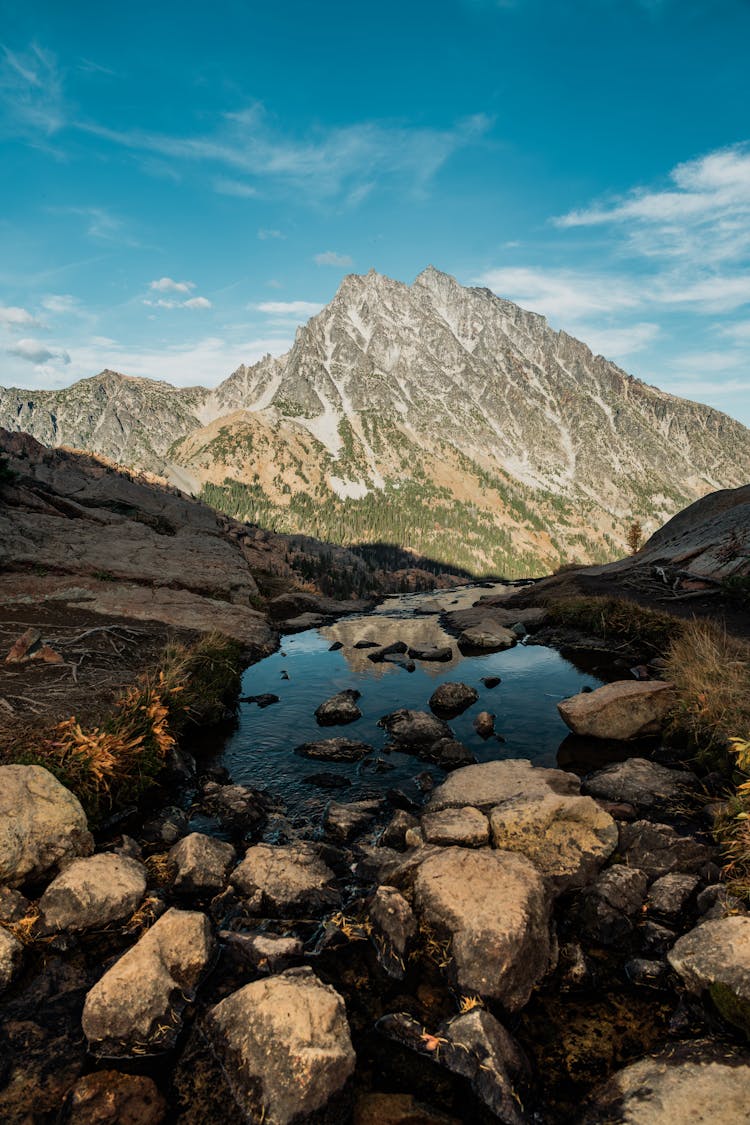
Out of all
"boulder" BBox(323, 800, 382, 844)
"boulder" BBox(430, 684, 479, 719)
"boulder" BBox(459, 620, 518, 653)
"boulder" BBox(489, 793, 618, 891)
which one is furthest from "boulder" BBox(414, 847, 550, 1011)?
"boulder" BBox(459, 620, 518, 653)

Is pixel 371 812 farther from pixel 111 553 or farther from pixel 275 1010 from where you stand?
pixel 111 553

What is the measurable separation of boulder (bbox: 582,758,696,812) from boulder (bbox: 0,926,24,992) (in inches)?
409

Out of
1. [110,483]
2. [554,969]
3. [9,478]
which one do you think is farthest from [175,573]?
[554,969]

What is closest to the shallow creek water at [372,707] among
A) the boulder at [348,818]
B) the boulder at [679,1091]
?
the boulder at [348,818]

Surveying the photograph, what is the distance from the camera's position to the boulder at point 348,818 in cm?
1009

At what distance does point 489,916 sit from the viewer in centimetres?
668

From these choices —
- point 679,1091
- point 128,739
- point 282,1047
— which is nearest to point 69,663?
point 128,739

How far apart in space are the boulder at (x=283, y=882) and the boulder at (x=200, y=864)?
30 centimetres

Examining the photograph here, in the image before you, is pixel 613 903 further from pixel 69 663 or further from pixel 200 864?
pixel 69 663

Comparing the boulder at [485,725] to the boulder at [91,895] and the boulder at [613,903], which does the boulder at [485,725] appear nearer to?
the boulder at [613,903]

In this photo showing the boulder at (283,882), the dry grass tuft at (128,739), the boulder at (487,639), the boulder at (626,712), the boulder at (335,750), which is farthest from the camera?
the boulder at (487,639)

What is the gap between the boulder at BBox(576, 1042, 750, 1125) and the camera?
4309 mm

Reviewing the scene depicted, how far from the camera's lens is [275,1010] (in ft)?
17.9

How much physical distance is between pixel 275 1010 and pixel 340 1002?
739 mm
